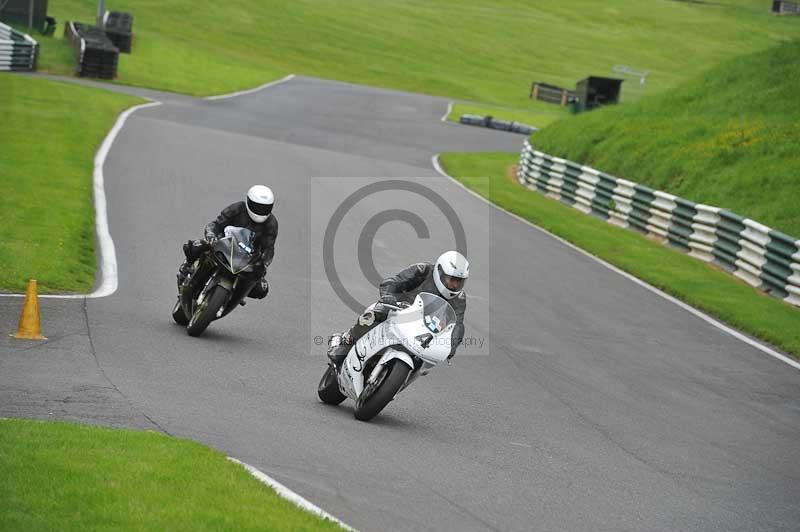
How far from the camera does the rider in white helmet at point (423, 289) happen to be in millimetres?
10266

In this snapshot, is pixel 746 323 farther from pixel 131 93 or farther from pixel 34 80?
pixel 131 93

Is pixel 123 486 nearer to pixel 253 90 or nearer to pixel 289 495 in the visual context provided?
pixel 289 495

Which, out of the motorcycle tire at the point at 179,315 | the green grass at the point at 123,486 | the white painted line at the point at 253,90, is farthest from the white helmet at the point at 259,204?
the white painted line at the point at 253,90

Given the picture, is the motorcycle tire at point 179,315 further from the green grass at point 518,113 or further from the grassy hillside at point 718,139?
the green grass at point 518,113

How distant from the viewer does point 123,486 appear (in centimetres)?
721

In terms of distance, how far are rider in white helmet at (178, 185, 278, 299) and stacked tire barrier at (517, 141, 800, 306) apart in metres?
10.3

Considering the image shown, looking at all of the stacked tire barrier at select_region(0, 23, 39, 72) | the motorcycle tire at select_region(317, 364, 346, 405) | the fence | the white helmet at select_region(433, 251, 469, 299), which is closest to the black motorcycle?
the motorcycle tire at select_region(317, 364, 346, 405)

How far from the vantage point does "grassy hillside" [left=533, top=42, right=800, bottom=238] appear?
93.1 ft

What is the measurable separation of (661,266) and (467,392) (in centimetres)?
1105

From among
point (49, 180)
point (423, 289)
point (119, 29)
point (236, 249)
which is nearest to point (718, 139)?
point (49, 180)

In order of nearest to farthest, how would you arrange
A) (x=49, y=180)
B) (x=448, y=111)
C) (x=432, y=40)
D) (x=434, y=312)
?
(x=434, y=312), (x=49, y=180), (x=448, y=111), (x=432, y=40)

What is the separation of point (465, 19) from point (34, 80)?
62993 mm

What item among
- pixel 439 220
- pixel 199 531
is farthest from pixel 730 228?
pixel 199 531

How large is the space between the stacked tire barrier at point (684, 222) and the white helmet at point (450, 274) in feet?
37.6
